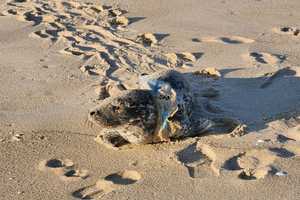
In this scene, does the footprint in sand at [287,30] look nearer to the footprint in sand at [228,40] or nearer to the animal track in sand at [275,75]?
the footprint in sand at [228,40]

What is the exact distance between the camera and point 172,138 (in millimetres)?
4246

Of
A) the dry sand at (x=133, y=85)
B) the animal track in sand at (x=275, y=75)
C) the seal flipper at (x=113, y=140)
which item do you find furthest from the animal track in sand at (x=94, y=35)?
the seal flipper at (x=113, y=140)

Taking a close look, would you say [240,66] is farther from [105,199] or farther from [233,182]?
[105,199]

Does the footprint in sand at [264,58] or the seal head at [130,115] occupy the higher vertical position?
the seal head at [130,115]

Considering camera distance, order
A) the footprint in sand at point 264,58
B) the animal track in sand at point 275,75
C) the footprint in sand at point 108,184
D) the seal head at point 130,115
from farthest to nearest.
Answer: the footprint in sand at point 264,58, the animal track in sand at point 275,75, the seal head at point 130,115, the footprint in sand at point 108,184

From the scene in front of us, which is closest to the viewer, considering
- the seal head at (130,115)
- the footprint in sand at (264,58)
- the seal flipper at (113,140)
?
the seal head at (130,115)

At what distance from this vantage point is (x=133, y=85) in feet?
16.9

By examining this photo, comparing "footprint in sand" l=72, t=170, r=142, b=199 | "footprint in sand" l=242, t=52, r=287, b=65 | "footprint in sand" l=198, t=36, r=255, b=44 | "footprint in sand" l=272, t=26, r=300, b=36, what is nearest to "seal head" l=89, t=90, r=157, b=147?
"footprint in sand" l=72, t=170, r=142, b=199

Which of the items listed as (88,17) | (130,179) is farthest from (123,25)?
(130,179)

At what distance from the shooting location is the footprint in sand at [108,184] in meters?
3.72

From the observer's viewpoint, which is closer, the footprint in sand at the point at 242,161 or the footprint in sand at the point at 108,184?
the footprint in sand at the point at 108,184

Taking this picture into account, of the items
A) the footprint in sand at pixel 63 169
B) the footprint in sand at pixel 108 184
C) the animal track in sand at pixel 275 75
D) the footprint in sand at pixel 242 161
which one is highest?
the animal track in sand at pixel 275 75

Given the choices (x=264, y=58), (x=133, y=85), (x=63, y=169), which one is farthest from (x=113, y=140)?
(x=264, y=58)

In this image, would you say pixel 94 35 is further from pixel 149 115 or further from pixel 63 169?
pixel 63 169
